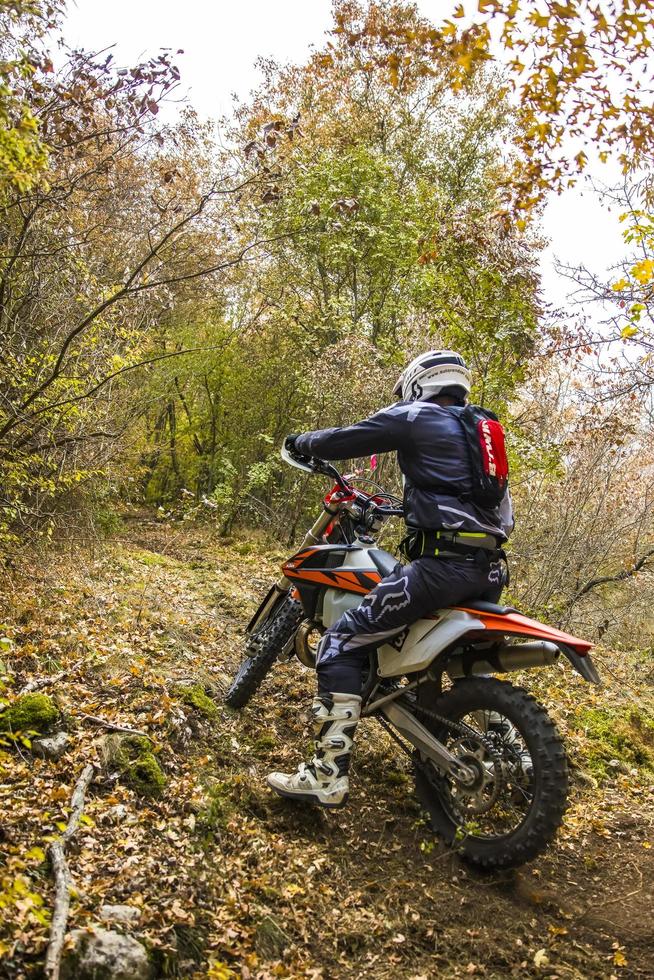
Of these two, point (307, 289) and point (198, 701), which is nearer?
point (198, 701)

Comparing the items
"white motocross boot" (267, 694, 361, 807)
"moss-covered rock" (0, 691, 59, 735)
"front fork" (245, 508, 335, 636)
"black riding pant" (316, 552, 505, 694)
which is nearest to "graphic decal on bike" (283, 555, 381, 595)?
"front fork" (245, 508, 335, 636)

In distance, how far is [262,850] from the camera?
3.32m

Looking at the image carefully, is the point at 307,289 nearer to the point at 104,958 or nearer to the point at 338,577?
the point at 338,577

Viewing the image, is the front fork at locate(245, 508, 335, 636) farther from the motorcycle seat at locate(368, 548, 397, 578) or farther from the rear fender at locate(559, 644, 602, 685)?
the rear fender at locate(559, 644, 602, 685)

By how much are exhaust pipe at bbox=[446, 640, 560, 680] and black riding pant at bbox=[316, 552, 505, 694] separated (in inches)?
11.7

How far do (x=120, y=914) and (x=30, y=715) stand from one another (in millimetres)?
1221

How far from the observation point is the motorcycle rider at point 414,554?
346cm

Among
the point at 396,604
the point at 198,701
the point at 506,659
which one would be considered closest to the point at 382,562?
the point at 396,604

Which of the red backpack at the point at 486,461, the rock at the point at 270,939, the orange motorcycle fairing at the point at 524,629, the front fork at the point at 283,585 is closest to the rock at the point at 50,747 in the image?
the rock at the point at 270,939

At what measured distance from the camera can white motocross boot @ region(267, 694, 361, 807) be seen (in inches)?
142

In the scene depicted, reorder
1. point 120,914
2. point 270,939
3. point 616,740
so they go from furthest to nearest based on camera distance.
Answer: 1. point 616,740
2. point 270,939
3. point 120,914

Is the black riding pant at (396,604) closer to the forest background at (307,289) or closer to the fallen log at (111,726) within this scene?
the fallen log at (111,726)

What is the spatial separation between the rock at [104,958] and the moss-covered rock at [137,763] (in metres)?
0.98

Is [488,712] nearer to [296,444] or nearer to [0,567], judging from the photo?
[296,444]
